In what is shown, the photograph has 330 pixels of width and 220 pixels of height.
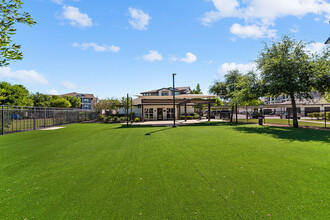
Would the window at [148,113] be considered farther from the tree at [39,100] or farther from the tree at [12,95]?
the tree at [39,100]

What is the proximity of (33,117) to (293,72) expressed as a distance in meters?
27.0

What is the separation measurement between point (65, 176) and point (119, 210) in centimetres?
254

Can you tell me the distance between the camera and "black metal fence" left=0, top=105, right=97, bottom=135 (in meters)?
13.6

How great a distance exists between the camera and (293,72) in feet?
49.1

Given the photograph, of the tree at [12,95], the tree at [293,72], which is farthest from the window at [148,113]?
the tree at [12,95]

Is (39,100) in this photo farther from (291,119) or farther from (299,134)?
(291,119)

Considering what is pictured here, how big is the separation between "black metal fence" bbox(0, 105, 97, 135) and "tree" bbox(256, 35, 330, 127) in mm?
24306

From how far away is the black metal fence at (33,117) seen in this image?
13562mm

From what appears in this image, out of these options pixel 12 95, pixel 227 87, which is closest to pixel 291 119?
pixel 227 87

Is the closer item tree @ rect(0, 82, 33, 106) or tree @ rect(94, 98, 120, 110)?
tree @ rect(94, 98, 120, 110)

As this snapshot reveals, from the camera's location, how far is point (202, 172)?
457cm

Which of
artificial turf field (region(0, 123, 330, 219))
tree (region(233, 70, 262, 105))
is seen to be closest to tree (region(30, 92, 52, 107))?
artificial turf field (region(0, 123, 330, 219))

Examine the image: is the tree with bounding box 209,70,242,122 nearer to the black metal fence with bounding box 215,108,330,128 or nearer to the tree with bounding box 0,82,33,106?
the black metal fence with bounding box 215,108,330,128

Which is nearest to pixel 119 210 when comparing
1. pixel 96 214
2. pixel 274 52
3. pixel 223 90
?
pixel 96 214
